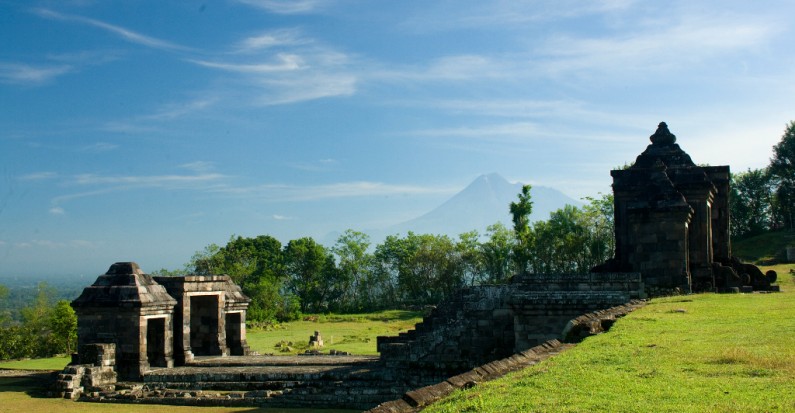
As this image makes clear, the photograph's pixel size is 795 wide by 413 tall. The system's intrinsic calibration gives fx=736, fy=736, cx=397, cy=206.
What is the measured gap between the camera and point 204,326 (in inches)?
937

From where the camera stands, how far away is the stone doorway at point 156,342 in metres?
21.1

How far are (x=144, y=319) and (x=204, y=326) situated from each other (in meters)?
3.63

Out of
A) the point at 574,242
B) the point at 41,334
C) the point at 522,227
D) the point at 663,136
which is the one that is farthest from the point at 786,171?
the point at 41,334

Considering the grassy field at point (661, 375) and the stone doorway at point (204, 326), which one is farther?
the stone doorway at point (204, 326)

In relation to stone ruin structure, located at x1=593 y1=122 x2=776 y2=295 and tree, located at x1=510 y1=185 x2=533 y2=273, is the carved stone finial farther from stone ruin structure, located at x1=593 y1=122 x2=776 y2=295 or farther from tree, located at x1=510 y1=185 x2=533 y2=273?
tree, located at x1=510 y1=185 x2=533 y2=273

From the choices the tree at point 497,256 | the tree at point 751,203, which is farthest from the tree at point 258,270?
the tree at point 751,203

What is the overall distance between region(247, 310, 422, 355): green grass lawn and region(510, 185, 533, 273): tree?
1061cm

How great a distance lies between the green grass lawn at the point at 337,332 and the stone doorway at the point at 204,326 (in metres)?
5.78

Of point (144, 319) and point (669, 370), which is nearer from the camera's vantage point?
point (669, 370)

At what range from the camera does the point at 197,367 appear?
68.8 feet

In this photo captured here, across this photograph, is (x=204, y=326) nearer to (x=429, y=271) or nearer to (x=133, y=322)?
(x=133, y=322)

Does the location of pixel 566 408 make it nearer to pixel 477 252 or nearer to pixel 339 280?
pixel 477 252

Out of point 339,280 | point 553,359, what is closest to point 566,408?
point 553,359

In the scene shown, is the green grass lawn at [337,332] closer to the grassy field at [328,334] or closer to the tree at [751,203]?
the grassy field at [328,334]
